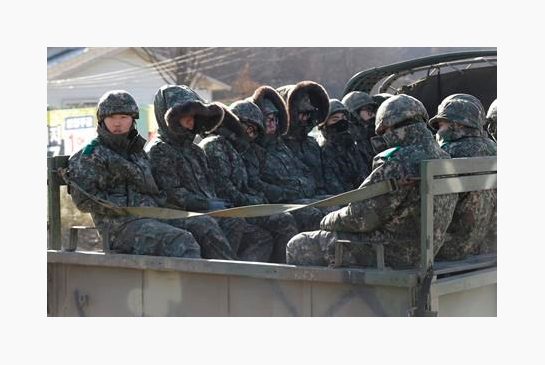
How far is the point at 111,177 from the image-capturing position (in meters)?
7.41

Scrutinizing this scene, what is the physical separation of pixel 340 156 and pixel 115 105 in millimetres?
3251

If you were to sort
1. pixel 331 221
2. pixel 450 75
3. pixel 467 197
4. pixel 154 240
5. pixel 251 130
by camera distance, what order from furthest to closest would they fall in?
pixel 450 75 < pixel 251 130 < pixel 154 240 < pixel 467 197 < pixel 331 221

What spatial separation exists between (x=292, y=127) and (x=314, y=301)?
3.92 meters

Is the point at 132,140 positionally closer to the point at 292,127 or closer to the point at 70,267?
the point at 70,267

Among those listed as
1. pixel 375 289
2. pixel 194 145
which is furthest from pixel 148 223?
pixel 375 289

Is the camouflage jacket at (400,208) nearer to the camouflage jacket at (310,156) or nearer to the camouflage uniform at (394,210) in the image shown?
the camouflage uniform at (394,210)

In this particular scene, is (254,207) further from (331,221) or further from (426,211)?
(426,211)

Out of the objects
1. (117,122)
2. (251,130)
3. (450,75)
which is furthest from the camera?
(450,75)

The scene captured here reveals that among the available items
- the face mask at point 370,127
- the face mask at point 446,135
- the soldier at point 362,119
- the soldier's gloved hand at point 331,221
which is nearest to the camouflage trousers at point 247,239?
the soldier's gloved hand at point 331,221

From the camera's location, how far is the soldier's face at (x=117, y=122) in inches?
293

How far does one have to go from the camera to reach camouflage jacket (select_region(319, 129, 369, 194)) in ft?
32.9

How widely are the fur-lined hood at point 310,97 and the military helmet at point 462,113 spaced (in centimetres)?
230

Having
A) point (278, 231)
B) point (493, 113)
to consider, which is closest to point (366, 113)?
point (493, 113)

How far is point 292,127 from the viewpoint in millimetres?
9969
